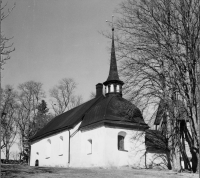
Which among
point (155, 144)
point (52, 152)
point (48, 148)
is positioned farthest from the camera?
point (48, 148)

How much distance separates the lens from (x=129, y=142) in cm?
2400

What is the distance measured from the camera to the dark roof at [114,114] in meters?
23.6

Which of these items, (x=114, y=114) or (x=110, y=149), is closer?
(x=110, y=149)

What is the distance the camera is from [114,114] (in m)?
24.1

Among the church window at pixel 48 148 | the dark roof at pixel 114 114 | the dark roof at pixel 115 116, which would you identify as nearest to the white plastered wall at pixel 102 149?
the dark roof at pixel 115 116

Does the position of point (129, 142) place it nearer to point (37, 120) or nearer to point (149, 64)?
point (149, 64)

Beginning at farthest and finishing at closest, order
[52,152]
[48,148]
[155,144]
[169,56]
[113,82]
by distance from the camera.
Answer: [48,148] → [52,152] → [113,82] → [155,144] → [169,56]

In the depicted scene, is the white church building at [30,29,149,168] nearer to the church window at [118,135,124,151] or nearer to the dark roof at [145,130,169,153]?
the church window at [118,135,124,151]

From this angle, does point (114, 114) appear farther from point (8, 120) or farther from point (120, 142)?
point (8, 120)

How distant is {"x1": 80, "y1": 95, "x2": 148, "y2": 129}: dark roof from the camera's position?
23578 mm

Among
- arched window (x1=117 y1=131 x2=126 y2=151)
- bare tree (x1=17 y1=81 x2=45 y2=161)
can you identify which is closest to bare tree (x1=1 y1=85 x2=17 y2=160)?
bare tree (x1=17 y1=81 x2=45 y2=161)

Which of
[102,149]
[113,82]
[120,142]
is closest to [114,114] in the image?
[120,142]

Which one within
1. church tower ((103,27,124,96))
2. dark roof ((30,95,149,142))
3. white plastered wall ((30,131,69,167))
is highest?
church tower ((103,27,124,96))

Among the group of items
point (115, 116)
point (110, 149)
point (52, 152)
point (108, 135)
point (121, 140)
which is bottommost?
point (52, 152)
